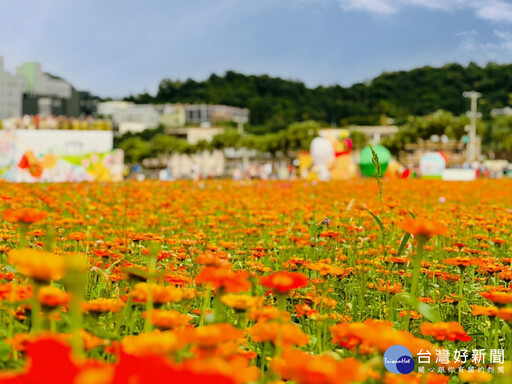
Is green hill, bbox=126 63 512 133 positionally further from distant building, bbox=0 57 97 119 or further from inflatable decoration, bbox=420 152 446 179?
distant building, bbox=0 57 97 119

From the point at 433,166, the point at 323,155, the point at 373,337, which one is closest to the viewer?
the point at 373,337

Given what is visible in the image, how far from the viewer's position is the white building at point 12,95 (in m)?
26.8

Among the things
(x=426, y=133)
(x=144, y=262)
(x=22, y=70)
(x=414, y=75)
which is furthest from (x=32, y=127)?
(x=414, y=75)

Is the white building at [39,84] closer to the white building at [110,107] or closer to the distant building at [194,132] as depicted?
the distant building at [194,132]

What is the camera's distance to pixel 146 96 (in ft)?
366

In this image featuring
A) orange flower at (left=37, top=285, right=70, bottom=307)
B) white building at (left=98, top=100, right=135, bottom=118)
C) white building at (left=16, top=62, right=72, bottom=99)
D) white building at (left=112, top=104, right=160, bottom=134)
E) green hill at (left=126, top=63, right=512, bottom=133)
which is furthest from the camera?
white building at (left=98, top=100, right=135, bottom=118)

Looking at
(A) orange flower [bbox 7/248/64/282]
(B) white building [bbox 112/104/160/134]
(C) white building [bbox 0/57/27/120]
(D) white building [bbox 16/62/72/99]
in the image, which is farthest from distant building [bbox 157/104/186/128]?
(A) orange flower [bbox 7/248/64/282]

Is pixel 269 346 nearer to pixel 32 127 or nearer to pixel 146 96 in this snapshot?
pixel 32 127

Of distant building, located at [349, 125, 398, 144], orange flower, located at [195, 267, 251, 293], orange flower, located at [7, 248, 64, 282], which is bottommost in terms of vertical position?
orange flower, located at [195, 267, 251, 293]

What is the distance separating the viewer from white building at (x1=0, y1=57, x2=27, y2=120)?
26797 mm

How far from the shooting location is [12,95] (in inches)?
1069

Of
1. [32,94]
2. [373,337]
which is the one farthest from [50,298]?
[32,94]

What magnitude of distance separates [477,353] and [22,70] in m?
28.2

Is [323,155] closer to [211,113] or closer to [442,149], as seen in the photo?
[442,149]
